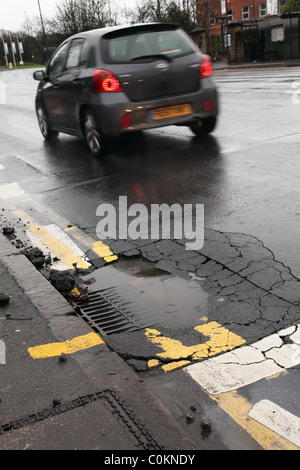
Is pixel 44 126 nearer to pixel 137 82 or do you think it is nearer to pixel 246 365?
pixel 137 82

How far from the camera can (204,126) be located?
888 cm

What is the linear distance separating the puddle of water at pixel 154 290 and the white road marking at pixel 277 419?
915 millimetres

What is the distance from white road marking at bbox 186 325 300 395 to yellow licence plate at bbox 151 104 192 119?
5.04 m

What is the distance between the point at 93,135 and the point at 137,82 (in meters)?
1.12

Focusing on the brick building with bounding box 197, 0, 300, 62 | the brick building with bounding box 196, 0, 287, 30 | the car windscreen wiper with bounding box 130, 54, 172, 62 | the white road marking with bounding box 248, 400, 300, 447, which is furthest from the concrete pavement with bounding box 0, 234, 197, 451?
the brick building with bounding box 196, 0, 287, 30

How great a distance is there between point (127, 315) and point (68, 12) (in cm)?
7623

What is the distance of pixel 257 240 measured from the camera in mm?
4531

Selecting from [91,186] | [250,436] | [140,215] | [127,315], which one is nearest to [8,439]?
[250,436]

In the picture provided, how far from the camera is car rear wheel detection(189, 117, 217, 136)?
8.73 m

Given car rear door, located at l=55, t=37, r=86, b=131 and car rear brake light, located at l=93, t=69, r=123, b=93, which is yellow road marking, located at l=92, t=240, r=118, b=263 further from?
car rear door, located at l=55, t=37, r=86, b=131

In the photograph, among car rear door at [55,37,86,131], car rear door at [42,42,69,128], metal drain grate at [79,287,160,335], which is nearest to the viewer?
metal drain grate at [79,287,160,335]

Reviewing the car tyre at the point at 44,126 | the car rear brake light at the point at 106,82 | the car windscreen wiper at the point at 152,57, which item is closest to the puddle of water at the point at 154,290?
the car rear brake light at the point at 106,82

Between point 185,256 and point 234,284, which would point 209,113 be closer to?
point 185,256

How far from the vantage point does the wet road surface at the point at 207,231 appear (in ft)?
9.18
